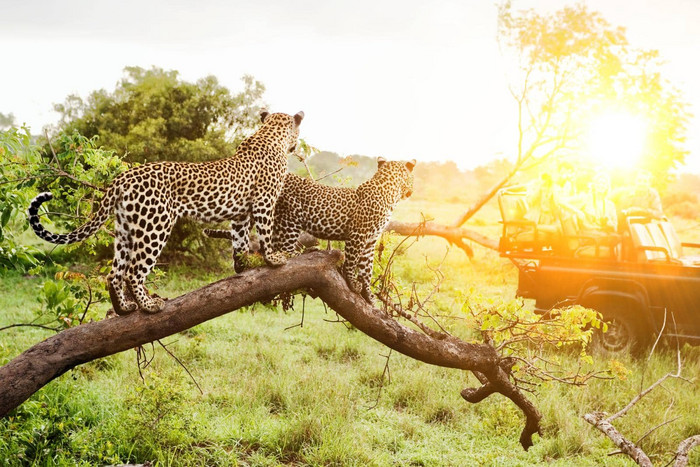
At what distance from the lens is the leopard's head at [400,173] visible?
3.97 meters

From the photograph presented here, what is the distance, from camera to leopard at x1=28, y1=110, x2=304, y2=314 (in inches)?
117

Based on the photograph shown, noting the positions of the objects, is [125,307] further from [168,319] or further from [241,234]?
[241,234]

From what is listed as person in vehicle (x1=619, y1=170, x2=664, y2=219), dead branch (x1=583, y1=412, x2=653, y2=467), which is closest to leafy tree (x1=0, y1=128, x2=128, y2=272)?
dead branch (x1=583, y1=412, x2=653, y2=467)

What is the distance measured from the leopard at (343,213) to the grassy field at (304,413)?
1142mm

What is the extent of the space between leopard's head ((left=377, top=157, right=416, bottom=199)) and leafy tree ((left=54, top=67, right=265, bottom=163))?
684cm

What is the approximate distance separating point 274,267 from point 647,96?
14.7 meters

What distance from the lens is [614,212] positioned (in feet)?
28.3

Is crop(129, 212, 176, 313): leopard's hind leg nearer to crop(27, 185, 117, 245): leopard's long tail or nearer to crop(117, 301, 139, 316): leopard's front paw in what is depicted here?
crop(27, 185, 117, 245): leopard's long tail

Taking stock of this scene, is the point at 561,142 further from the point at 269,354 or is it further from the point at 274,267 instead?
the point at 274,267

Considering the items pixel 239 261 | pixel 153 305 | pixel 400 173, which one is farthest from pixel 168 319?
pixel 400 173

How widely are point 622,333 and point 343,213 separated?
683 centimetres

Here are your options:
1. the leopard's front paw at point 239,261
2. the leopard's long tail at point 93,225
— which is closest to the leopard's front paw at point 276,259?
the leopard's front paw at point 239,261

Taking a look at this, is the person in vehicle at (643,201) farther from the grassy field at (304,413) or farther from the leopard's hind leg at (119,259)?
the leopard's hind leg at (119,259)

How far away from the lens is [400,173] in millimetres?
4004
